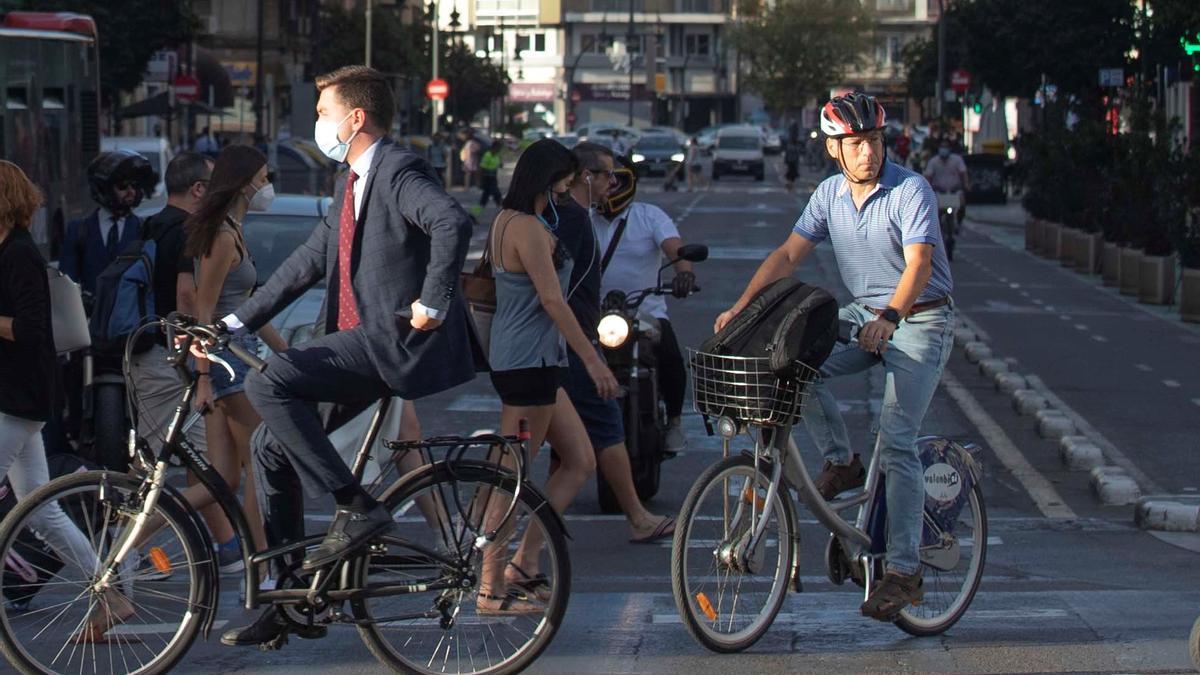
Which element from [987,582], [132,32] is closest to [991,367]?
[987,582]

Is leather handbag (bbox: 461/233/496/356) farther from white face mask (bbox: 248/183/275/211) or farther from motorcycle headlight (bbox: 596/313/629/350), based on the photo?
motorcycle headlight (bbox: 596/313/629/350)

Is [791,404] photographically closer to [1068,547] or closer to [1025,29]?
[1068,547]

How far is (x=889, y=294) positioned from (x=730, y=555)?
1.01 m

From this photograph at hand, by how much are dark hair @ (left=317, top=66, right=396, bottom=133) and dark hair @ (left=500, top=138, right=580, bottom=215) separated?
1029 millimetres

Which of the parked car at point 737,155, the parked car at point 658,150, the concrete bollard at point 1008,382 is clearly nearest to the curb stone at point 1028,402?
the concrete bollard at point 1008,382

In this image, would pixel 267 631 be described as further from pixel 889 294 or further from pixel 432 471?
pixel 889 294

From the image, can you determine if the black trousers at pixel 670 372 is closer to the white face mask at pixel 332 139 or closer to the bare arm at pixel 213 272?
the bare arm at pixel 213 272

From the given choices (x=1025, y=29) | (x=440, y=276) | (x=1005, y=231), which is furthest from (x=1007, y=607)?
(x=1025, y=29)

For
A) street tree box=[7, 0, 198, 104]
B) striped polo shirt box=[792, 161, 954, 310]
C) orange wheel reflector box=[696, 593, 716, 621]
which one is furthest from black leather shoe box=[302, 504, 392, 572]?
street tree box=[7, 0, 198, 104]

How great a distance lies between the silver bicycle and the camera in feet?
19.9

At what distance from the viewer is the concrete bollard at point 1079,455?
1095cm

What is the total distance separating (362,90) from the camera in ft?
19.6

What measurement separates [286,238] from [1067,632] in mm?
6890

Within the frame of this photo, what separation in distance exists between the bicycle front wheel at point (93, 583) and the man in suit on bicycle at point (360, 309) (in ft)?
0.76
